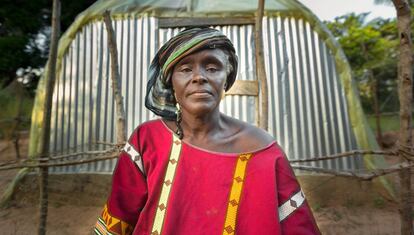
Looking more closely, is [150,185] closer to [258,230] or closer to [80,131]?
[258,230]

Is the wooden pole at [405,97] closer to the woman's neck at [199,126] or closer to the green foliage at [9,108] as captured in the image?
the woman's neck at [199,126]

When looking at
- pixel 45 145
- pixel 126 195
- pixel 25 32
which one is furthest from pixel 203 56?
pixel 25 32

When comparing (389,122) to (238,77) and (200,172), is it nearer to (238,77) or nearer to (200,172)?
(238,77)

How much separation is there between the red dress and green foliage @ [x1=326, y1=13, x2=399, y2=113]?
9.44 m

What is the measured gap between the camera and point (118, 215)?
3.99 feet

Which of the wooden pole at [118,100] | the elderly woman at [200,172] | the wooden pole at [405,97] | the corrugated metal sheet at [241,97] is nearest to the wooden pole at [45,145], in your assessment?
the wooden pole at [118,100]

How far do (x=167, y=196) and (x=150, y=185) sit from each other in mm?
76

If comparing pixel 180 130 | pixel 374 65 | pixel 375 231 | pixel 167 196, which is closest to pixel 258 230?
pixel 167 196

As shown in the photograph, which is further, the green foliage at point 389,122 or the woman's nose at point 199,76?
the green foliage at point 389,122

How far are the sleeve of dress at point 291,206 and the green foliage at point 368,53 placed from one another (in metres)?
9.41

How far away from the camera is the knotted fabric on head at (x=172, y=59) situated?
3.85 ft

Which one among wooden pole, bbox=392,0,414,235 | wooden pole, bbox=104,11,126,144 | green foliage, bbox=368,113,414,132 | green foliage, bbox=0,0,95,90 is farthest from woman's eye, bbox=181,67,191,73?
green foliage, bbox=0,0,95,90

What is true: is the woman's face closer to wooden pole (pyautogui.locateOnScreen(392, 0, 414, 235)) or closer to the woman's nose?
the woman's nose

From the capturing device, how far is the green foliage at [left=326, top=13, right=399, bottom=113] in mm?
9781
